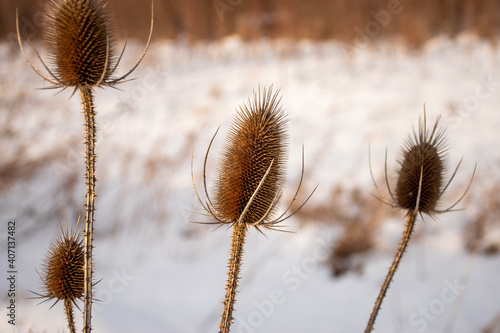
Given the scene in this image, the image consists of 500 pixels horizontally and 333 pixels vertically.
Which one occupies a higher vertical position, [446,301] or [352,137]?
[352,137]

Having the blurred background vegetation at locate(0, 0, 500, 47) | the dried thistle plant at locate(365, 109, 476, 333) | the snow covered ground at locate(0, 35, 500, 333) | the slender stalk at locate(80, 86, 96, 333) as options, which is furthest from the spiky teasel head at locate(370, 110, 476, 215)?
the blurred background vegetation at locate(0, 0, 500, 47)

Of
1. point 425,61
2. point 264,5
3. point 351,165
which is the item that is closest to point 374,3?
point 425,61

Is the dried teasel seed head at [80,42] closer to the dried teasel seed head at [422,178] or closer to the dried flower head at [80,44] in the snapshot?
the dried flower head at [80,44]

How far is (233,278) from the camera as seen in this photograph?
4.31ft

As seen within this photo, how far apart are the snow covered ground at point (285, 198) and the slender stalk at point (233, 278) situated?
0.86 metres

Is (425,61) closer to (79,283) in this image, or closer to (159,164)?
(159,164)

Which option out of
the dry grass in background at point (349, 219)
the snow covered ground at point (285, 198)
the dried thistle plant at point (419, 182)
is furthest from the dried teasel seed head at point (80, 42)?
the dry grass in background at point (349, 219)

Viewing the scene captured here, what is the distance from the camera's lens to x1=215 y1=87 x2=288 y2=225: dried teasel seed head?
1.42m

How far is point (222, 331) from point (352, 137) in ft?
22.7

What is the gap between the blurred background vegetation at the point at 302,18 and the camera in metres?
10.9

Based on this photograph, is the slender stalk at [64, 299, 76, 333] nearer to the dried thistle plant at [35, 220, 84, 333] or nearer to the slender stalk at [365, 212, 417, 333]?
A: the dried thistle plant at [35, 220, 84, 333]

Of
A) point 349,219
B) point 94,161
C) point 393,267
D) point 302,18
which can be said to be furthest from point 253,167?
point 302,18

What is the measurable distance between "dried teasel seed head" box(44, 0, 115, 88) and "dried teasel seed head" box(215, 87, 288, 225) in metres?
0.55

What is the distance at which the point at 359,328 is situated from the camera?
391cm
